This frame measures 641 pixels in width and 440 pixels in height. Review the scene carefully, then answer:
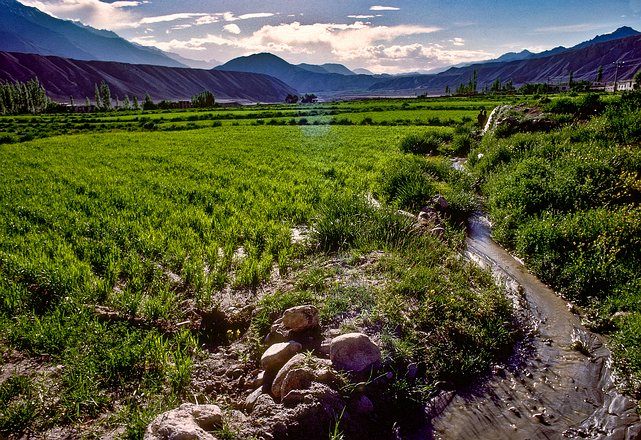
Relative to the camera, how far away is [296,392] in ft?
15.1

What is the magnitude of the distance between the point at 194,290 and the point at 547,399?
6467mm

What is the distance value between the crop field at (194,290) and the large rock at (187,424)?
2.04 ft

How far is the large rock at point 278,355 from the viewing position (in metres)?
5.31

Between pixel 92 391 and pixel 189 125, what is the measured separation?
50746mm

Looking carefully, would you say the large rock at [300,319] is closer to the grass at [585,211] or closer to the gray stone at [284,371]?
the gray stone at [284,371]

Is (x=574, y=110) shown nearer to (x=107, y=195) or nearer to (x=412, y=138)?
(x=412, y=138)

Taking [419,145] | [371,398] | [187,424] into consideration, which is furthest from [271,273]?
[419,145]

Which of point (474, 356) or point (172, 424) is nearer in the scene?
point (172, 424)

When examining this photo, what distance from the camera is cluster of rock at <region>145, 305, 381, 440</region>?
415 centimetres

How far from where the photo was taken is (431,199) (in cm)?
1312

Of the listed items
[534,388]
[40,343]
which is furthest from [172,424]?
[534,388]

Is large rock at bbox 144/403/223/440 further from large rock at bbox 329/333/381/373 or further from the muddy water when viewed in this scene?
the muddy water

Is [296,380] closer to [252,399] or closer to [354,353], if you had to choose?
[252,399]

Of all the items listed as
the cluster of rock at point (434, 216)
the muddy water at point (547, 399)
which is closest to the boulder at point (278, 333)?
the muddy water at point (547, 399)
